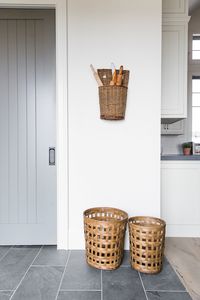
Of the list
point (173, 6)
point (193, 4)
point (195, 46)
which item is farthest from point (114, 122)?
point (193, 4)

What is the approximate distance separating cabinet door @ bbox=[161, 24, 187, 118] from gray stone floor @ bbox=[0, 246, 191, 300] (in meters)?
1.50

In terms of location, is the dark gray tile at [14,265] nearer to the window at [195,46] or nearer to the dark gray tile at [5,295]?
the dark gray tile at [5,295]

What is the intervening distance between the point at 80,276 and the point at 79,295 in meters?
0.22

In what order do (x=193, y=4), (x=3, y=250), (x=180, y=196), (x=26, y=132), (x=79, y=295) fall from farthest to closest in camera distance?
(x=193, y=4), (x=180, y=196), (x=26, y=132), (x=3, y=250), (x=79, y=295)

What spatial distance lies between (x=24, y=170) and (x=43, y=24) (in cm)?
142

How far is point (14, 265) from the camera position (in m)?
1.88

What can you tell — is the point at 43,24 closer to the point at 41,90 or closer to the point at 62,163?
the point at 41,90

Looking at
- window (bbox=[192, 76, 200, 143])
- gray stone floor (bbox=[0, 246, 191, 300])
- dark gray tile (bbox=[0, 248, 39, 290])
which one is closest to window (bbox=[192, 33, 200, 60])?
window (bbox=[192, 76, 200, 143])

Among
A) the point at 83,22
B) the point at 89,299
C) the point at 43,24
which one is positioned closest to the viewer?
the point at 89,299

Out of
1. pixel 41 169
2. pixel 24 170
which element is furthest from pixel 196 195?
pixel 24 170

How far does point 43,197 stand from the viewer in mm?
2346

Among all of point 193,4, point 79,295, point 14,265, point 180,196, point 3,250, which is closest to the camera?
point 79,295

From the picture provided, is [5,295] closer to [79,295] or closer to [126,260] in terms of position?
[79,295]

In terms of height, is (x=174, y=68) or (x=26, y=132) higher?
(x=174, y=68)
